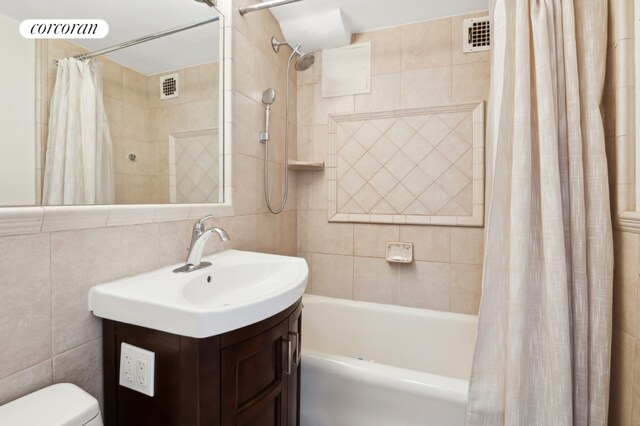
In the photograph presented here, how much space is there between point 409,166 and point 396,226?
0.40 m

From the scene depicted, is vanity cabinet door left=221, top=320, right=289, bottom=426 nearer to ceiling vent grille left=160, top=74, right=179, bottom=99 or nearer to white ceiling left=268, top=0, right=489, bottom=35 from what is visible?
ceiling vent grille left=160, top=74, right=179, bottom=99

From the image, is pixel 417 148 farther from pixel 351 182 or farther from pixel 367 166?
pixel 351 182

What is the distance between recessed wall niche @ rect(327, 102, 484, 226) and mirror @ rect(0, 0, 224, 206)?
0.91m

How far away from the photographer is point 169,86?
3.81ft

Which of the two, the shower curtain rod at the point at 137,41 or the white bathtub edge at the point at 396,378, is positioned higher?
the shower curtain rod at the point at 137,41

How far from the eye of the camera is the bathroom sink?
0.67 metres

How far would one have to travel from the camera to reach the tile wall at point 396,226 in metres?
1.79

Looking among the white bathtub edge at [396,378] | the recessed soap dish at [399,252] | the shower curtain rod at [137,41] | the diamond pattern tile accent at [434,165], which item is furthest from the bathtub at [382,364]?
the shower curtain rod at [137,41]

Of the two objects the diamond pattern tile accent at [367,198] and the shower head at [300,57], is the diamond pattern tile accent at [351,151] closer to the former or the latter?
the diamond pattern tile accent at [367,198]

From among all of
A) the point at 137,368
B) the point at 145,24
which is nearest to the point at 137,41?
the point at 145,24

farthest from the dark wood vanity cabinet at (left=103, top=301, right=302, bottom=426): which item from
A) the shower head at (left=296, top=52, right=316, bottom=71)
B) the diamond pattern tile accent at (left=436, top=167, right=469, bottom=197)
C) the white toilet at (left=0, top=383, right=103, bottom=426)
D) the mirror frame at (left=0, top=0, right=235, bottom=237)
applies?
the shower head at (left=296, top=52, right=316, bottom=71)

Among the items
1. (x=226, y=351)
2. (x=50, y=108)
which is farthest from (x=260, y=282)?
(x=50, y=108)

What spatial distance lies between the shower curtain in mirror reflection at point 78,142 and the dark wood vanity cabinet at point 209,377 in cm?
38

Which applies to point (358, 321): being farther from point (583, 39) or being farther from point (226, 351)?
point (583, 39)
